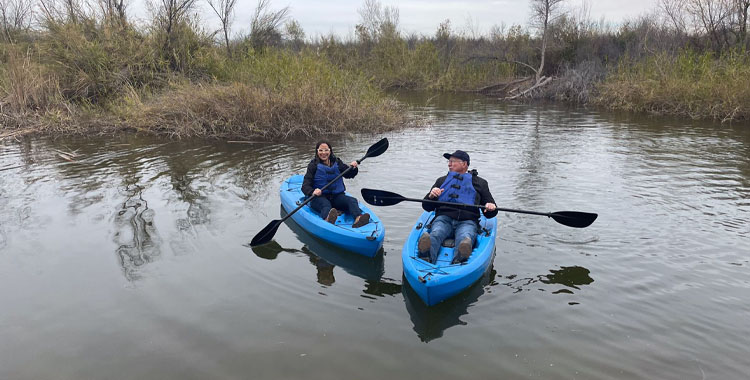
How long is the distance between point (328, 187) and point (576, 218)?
2.86m

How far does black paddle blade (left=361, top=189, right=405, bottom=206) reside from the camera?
18.5 feet


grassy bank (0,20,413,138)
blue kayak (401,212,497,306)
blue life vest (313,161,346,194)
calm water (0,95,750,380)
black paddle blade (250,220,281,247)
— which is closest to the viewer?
calm water (0,95,750,380)

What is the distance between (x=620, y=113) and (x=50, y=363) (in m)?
17.3

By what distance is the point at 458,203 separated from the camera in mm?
5078

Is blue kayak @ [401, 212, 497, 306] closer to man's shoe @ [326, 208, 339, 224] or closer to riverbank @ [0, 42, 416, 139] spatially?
man's shoe @ [326, 208, 339, 224]

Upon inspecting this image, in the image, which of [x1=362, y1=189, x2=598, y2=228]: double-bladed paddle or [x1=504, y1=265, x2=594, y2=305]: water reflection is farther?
[x1=362, y1=189, x2=598, y2=228]: double-bladed paddle

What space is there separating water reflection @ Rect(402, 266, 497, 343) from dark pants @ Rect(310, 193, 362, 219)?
1.48m

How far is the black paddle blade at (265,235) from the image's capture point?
547 cm

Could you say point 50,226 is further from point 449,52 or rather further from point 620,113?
point 449,52

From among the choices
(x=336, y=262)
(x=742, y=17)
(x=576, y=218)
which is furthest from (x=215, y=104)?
(x=742, y=17)

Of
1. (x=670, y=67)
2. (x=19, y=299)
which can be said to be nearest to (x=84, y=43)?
(x=19, y=299)

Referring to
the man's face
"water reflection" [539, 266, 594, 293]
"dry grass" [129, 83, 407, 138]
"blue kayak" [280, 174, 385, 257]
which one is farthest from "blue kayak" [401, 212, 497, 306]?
"dry grass" [129, 83, 407, 138]

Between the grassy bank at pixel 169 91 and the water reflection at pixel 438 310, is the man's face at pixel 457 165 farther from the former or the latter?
the grassy bank at pixel 169 91

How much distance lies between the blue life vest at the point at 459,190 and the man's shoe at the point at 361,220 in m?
0.81
